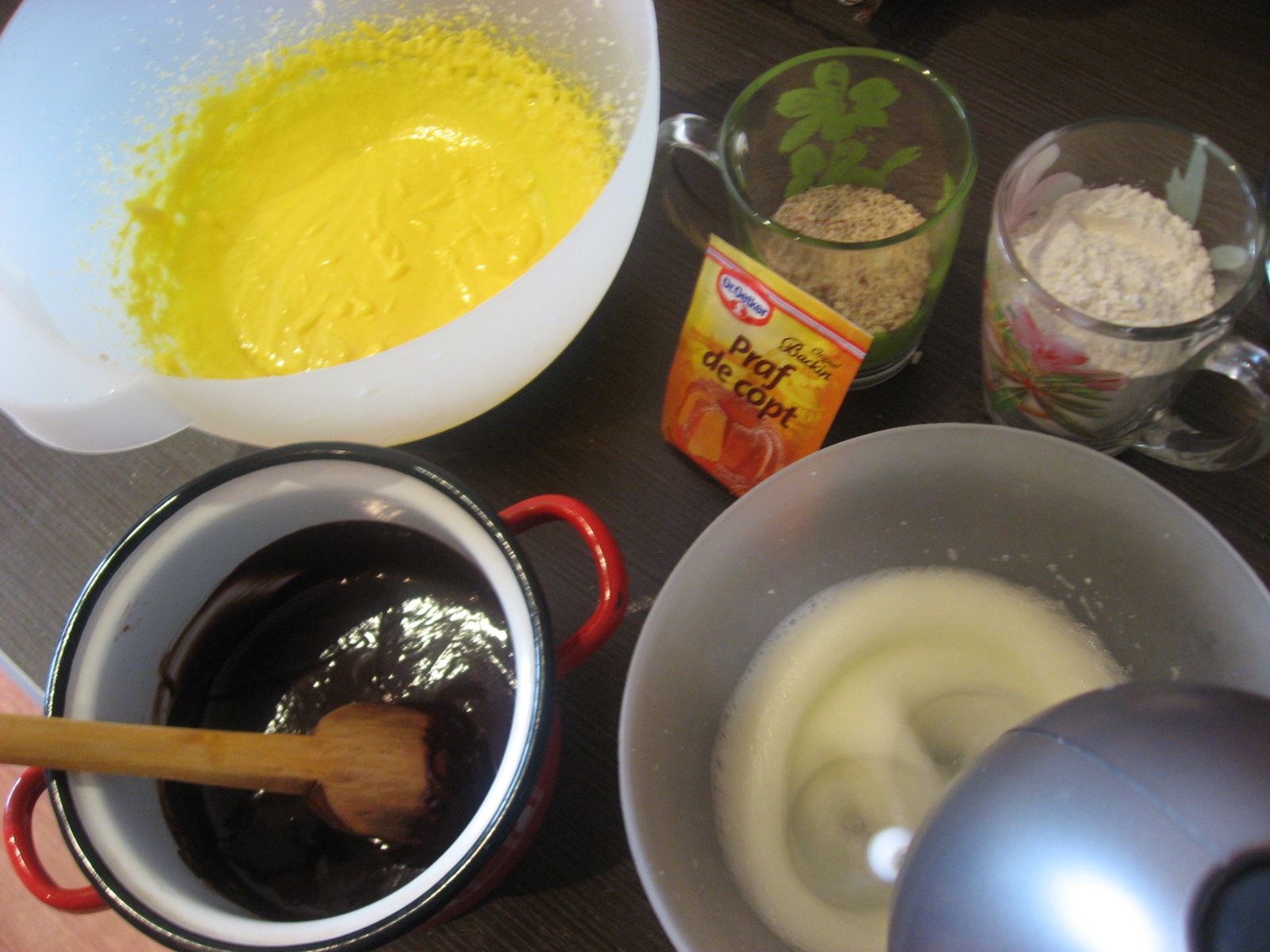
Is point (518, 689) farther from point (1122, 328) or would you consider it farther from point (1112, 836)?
point (1122, 328)

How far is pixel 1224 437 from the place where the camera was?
1.71 feet

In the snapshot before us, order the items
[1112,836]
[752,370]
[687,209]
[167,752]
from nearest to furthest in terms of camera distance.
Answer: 1. [1112,836]
2. [167,752]
3. [752,370]
4. [687,209]

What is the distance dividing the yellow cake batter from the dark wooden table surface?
71mm

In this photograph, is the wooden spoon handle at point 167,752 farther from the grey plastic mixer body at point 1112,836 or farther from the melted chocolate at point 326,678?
the grey plastic mixer body at point 1112,836

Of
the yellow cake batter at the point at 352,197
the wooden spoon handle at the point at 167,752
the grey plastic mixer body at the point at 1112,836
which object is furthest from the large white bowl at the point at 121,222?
the grey plastic mixer body at the point at 1112,836

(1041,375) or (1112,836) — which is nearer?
(1112,836)

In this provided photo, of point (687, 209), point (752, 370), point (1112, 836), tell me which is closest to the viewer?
point (1112, 836)

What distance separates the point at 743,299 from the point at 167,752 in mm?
347

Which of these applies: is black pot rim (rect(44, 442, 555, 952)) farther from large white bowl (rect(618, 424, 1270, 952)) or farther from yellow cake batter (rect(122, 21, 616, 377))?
yellow cake batter (rect(122, 21, 616, 377))

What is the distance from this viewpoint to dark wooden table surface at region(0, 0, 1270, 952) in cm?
48

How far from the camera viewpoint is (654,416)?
57 cm

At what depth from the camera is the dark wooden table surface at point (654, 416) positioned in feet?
1.56

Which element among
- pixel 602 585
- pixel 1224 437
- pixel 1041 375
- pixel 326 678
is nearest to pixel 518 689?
pixel 602 585

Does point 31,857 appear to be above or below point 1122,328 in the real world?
below
